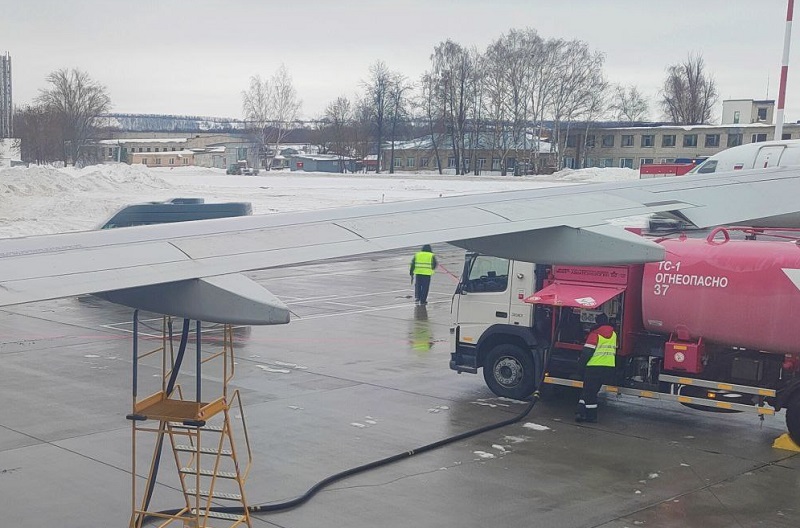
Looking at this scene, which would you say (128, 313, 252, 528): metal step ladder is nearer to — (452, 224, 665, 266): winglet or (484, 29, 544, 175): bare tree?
(452, 224, 665, 266): winglet

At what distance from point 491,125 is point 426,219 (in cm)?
9748

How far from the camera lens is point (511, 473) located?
440 inches

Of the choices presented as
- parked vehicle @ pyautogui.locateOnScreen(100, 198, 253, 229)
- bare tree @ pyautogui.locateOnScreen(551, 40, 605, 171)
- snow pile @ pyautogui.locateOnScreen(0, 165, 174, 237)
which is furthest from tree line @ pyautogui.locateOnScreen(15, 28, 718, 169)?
parked vehicle @ pyautogui.locateOnScreen(100, 198, 253, 229)

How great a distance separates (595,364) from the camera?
13.2 metres

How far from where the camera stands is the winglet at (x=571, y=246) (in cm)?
723

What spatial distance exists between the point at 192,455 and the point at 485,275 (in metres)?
6.64

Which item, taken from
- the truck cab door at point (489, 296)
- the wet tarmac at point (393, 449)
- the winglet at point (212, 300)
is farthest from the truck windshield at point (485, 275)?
the winglet at point (212, 300)

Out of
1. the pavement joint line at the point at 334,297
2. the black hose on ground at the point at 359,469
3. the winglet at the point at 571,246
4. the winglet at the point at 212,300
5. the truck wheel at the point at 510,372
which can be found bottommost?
the pavement joint line at the point at 334,297

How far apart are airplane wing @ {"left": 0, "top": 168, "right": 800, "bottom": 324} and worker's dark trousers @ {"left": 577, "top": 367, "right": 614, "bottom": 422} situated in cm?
335

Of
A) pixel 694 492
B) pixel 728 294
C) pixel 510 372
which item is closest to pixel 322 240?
pixel 694 492

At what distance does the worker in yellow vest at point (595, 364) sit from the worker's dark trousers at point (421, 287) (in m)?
10.8

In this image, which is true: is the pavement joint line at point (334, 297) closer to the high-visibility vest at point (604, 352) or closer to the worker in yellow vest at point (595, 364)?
the worker in yellow vest at point (595, 364)

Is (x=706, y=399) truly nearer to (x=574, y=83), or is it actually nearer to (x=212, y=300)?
(x=212, y=300)

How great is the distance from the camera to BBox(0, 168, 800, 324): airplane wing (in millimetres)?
5379
